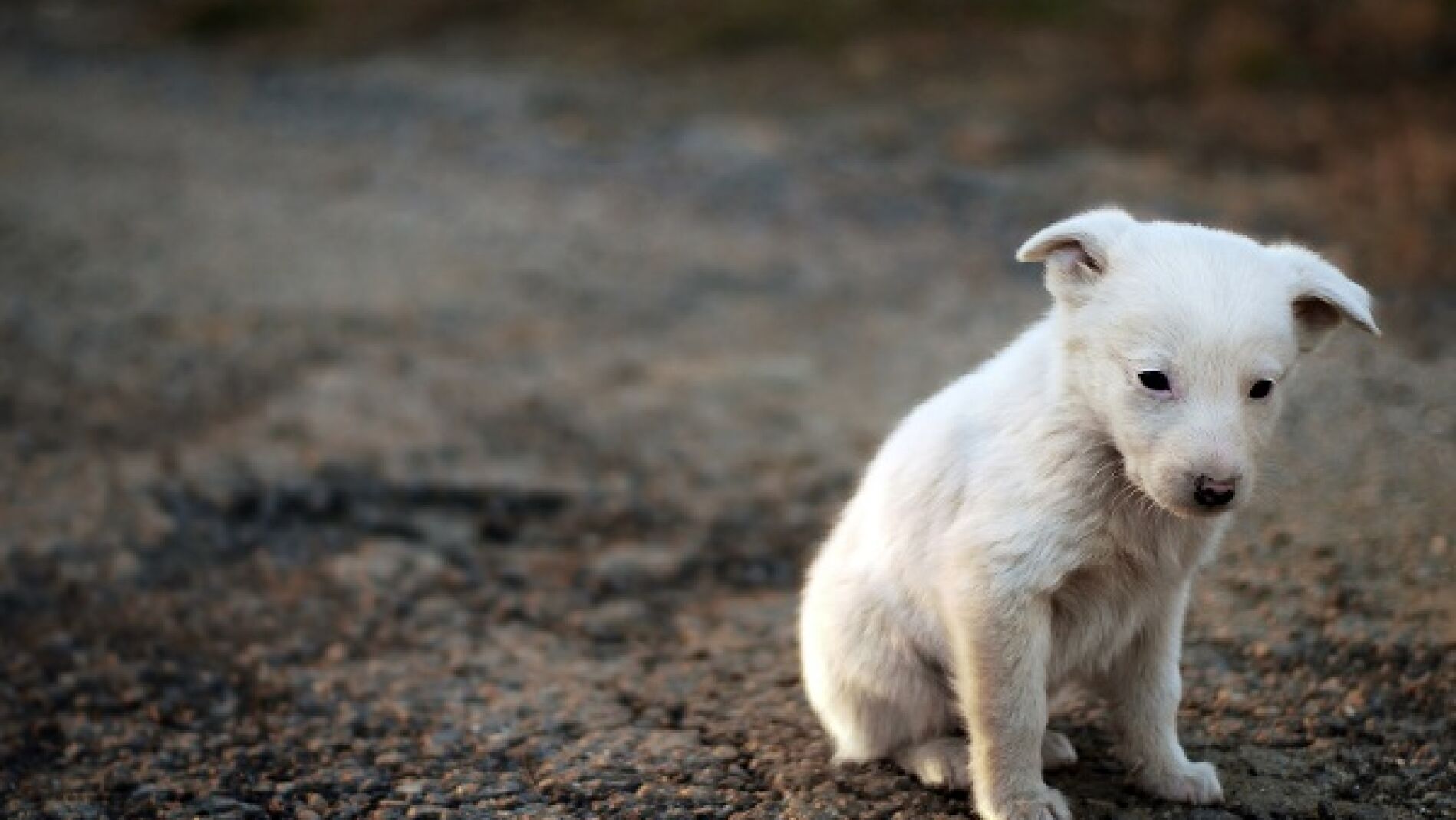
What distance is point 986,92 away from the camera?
1234 cm

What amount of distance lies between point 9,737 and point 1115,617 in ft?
11.3

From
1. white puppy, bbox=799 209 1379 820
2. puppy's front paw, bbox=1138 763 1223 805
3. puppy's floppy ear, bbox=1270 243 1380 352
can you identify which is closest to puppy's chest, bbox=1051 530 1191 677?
white puppy, bbox=799 209 1379 820

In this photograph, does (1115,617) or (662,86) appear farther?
(662,86)

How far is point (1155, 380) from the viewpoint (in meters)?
3.12

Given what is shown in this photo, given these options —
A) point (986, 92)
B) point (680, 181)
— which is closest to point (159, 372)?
point (680, 181)

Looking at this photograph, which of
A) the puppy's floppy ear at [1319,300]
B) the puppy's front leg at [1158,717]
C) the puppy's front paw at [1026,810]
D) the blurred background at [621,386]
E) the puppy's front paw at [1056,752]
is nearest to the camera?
the puppy's floppy ear at [1319,300]

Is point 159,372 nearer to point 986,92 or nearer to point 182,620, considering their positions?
point 182,620

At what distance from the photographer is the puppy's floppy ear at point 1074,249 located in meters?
3.31

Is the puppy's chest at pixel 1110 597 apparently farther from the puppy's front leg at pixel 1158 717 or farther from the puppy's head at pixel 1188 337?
the puppy's head at pixel 1188 337

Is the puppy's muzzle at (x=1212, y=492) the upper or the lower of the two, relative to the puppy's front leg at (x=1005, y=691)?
upper

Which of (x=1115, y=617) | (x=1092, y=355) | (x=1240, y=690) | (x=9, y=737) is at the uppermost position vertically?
(x=1092, y=355)

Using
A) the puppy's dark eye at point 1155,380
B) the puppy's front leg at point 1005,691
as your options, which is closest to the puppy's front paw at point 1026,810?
the puppy's front leg at point 1005,691

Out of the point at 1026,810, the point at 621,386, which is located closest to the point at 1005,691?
A: the point at 1026,810

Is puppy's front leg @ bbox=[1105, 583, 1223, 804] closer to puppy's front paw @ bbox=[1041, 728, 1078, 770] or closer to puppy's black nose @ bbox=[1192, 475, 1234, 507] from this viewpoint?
puppy's front paw @ bbox=[1041, 728, 1078, 770]
